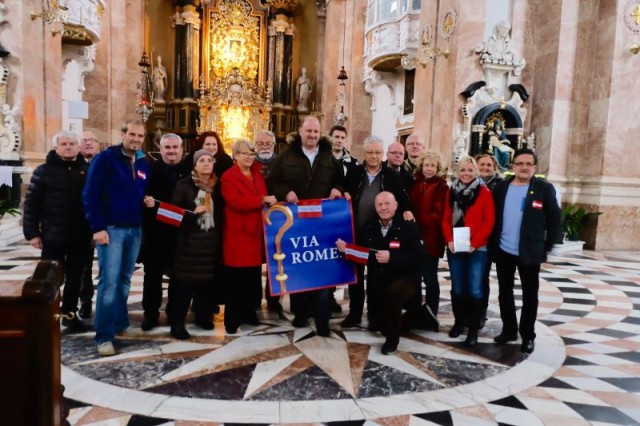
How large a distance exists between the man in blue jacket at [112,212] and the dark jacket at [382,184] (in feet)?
6.30

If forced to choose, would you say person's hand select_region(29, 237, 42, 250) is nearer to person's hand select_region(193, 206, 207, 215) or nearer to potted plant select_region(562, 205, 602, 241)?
person's hand select_region(193, 206, 207, 215)

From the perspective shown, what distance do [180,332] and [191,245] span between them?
Result: 79 centimetres

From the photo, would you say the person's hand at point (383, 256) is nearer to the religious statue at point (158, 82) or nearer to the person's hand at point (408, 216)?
the person's hand at point (408, 216)

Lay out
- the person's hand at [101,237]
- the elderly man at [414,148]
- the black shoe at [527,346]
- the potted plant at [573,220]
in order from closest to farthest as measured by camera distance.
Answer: the person's hand at [101,237] → the black shoe at [527,346] → the elderly man at [414,148] → the potted plant at [573,220]

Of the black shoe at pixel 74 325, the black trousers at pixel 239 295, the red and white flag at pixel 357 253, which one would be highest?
the red and white flag at pixel 357 253

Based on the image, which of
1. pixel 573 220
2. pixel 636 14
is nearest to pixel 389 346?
pixel 573 220

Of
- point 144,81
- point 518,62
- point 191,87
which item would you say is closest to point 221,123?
point 191,87

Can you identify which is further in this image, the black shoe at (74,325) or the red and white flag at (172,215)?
the black shoe at (74,325)

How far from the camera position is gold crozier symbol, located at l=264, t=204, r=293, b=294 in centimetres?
447

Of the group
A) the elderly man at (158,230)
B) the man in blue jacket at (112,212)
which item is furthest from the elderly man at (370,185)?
the man in blue jacket at (112,212)

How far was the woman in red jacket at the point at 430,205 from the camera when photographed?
4.73m

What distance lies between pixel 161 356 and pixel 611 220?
10.5 m

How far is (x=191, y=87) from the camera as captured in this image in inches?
1003

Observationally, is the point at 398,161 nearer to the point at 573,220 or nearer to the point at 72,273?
the point at 72,273
